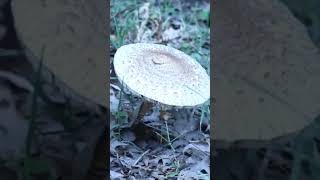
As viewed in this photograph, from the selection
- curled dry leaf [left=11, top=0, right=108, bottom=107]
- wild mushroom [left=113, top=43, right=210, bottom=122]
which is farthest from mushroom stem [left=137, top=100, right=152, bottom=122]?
curled dry leaf [left=11, top=0, right=108, bottom=107]

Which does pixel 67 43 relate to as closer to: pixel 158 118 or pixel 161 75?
pixel 161 75

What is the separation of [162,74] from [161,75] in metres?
0.01

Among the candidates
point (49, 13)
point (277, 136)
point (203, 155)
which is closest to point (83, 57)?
point (49, 13)

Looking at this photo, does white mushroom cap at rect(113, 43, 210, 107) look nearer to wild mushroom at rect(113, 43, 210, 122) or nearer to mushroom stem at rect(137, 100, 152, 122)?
wild mushroom at rect(113, 43, 210, 122)

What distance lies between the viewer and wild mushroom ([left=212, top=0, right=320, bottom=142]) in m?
4.13

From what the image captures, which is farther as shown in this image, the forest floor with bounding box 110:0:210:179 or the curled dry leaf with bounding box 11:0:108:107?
the forest floor with bounding box 110:0:210:179

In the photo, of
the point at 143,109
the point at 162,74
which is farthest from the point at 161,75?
the point at 143,109

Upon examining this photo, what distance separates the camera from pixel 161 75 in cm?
419

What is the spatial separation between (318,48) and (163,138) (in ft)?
3.73

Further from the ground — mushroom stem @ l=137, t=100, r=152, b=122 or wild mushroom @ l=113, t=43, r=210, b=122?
wild mushroom @ l=113, t=43, r=210, b=122

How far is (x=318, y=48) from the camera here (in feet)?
13.9

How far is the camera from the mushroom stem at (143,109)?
416cm

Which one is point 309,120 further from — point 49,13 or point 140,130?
point 49,13

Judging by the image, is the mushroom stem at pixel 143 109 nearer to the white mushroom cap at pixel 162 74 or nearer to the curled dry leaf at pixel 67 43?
the white mushroom cap at pixel 162 74
